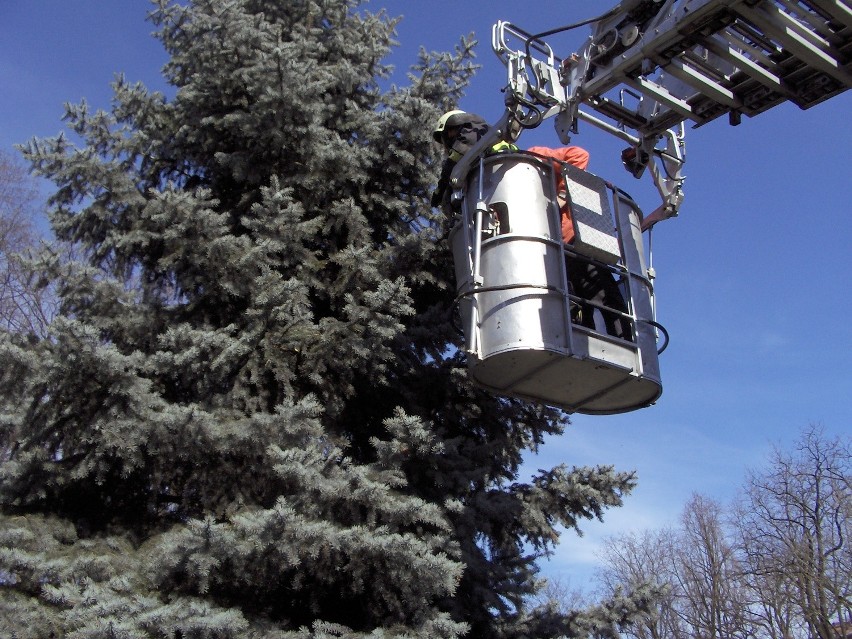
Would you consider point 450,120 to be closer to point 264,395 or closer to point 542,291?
point 542,291

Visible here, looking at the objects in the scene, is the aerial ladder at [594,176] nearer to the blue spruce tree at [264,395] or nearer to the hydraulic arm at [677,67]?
the hydraulic arm at [677,67]

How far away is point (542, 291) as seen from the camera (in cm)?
553

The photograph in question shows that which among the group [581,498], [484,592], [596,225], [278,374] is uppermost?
[596,225]

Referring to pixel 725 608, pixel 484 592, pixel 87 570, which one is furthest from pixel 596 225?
pixel 725 608

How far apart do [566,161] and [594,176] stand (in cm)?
27

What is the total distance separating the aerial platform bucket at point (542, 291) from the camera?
5.48 m

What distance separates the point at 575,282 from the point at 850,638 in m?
28.7

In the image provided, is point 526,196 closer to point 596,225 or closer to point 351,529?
point 596,225

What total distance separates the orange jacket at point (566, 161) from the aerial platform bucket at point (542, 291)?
9cm

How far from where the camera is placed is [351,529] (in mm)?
5793

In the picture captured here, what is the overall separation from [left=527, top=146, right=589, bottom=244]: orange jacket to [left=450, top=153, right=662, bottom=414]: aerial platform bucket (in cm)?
9

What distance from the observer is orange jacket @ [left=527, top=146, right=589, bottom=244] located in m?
6.04

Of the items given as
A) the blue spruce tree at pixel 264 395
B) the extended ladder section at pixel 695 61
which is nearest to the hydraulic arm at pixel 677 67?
the extended ladder section at pixel 695 61

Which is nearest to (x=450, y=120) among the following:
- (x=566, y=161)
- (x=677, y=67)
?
(x=566, y=161)
